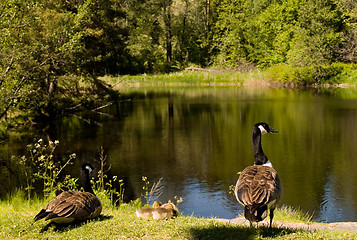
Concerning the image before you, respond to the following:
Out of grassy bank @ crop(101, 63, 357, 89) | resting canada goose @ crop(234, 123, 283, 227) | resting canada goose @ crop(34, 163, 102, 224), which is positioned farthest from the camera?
grassy bank @ crop(101, 63, 357, 89)

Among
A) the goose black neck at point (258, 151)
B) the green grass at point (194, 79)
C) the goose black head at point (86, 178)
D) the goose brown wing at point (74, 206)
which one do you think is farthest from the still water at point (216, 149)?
the green grass at point (194, 79)

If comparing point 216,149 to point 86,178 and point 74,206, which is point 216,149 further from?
point 74,206

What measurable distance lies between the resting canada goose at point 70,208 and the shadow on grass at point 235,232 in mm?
1783

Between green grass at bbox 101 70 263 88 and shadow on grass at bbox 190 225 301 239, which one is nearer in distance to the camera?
shadow on grass at bbox 190 225 301 239

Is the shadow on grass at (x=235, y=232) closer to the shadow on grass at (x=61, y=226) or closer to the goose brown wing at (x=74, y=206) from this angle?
the goose brown wing at (x=74, y=206)

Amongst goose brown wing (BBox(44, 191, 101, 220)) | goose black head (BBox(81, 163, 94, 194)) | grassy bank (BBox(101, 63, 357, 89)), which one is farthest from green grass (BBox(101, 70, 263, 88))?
goose brown wing (BBox(44, 191, 101, 220))

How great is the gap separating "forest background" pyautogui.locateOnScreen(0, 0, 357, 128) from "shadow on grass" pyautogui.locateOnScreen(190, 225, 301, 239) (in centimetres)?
1033

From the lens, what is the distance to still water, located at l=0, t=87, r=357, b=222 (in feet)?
44.7

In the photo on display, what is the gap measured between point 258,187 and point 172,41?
78.8 metres

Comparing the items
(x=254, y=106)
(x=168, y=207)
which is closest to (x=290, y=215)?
(x=168, y=207)

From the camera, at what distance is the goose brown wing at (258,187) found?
5.80m

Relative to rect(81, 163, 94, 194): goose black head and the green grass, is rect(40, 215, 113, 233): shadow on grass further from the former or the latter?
the green grass

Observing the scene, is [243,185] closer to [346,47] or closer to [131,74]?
[346,47]

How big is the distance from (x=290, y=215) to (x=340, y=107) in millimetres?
26589
